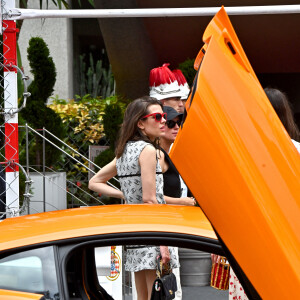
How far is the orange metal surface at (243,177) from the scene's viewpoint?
6.95ft

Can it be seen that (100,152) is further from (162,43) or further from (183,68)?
(162,43)

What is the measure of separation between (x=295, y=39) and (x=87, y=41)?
6.61 m

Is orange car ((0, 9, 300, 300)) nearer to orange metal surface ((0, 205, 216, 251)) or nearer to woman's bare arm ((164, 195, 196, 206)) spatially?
orange metal surface ((0, 205, 216, 251))

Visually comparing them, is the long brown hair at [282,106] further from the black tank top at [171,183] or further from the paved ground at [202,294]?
the paved ground at [202,294]

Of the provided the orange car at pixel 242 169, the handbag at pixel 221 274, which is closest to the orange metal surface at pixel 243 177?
the orange car at pixel 242 169

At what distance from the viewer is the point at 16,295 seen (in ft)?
8.48

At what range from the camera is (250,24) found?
12250mm

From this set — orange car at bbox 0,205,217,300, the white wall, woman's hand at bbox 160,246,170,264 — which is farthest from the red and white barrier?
the white wall

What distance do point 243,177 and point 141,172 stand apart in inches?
82.6

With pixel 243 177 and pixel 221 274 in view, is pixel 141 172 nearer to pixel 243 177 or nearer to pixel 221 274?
pixel 221 274

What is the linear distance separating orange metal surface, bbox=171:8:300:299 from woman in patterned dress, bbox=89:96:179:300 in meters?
1.65

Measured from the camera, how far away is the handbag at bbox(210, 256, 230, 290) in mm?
3600

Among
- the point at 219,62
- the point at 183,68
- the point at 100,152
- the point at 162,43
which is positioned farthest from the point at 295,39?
the point at 219,62

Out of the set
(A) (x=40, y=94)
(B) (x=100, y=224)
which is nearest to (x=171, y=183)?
(B) (x=100, y=224)
